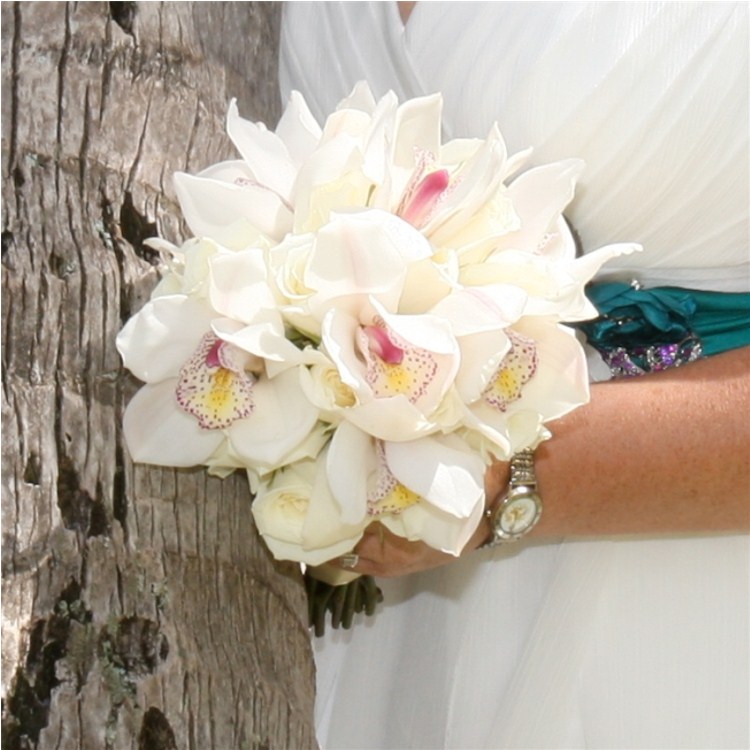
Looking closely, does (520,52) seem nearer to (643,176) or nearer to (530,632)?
(643,176)

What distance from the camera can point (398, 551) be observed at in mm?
1132

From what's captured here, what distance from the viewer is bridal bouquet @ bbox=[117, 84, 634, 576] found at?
925 mm

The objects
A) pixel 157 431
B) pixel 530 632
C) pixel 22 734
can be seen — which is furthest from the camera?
pixel 530 632

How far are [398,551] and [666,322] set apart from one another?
1.20ft

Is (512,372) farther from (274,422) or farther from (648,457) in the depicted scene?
(648,457)

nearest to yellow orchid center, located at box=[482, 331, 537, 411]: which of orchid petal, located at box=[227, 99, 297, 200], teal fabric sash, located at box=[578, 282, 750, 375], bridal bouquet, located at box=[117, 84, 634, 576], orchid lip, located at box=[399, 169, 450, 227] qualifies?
bridal bouquet, located at box=[117, 84, 634, 576]

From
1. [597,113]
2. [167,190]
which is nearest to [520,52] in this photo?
[597,113]

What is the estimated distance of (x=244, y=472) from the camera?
3.53ft

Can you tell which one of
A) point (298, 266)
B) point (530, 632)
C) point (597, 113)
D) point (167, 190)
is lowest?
point (530, 632)

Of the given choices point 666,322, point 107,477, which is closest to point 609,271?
point 666,322

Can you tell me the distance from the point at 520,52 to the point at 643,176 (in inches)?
6.6

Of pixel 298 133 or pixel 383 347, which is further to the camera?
pixel 298 133

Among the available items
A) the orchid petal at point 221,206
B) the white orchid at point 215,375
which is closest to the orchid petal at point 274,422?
the white orchid at point 215,375

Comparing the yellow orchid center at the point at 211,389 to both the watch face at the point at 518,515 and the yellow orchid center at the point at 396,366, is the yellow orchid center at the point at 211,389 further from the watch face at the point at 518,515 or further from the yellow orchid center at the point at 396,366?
the watch face at the point at 518,515
